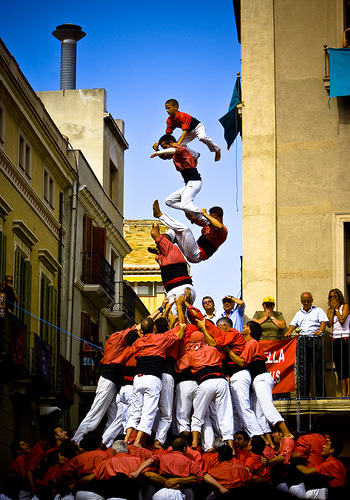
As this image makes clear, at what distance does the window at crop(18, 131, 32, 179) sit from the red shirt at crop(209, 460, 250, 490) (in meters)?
17.5

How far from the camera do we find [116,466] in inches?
478

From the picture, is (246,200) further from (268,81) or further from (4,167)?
(4,167)

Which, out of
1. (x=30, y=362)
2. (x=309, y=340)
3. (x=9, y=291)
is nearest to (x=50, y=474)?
(x=309, y=340)

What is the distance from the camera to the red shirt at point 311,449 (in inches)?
531

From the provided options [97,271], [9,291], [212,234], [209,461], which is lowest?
[209,461]

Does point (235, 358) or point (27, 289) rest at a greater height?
point (27, 289)

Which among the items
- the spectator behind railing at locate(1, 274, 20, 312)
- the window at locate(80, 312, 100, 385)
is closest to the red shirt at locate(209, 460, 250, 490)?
the spectator behind railing at locate(1, 274, 20, 312)

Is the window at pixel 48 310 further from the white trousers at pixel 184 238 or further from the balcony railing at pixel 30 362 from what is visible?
the white trousers at pixel 184 238

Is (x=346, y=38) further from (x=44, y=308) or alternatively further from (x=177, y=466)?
(x=44, y=308)

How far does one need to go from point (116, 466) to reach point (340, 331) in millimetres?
6649

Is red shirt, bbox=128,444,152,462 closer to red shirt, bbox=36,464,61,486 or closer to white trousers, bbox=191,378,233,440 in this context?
red shirt, bbox=36,464,61,486

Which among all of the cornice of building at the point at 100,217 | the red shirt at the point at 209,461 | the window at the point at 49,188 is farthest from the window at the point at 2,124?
the red shirt at the point at 209,461

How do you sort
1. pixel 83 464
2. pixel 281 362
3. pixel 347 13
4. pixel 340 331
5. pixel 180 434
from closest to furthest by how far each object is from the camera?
pixel 83 464, pixel 180 434, pixel 281 362, pixel 340 331, pixel 347 13

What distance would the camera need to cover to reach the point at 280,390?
17.3m
